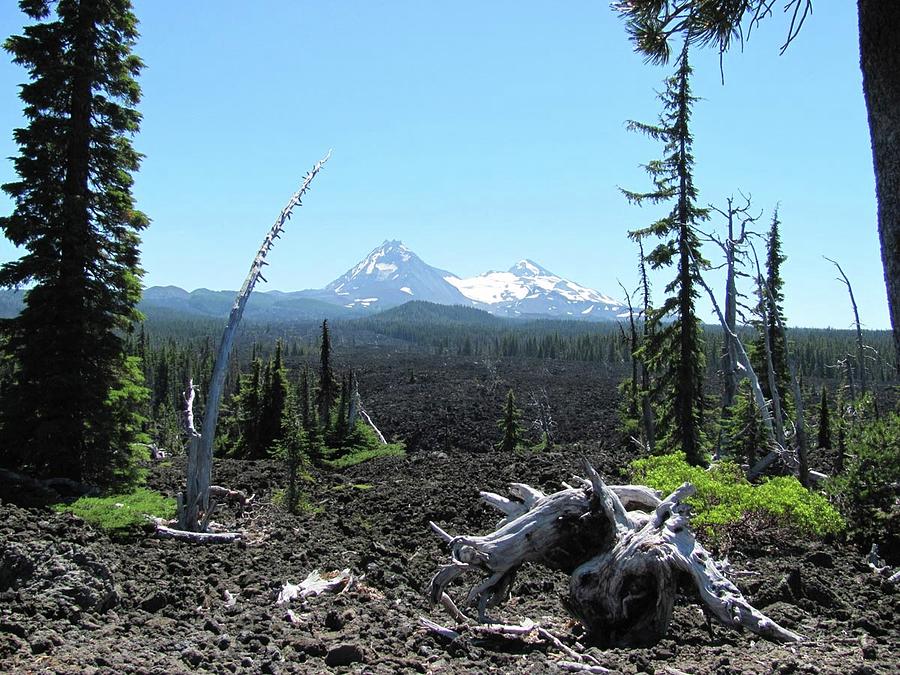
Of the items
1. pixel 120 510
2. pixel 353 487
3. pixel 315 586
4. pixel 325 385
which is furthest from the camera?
pixel 325 385

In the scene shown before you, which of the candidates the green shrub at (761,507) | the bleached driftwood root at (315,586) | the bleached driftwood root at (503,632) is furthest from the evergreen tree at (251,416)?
the bleached driftwood root at (503,632)

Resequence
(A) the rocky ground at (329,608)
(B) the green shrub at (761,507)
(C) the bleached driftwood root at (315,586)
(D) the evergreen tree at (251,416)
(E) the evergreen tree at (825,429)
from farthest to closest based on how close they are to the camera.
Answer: (D) the evergreen tree at (251,416), (E) the evergreen tree at (825,429), (B) the green shrub at (761,507), (C) the bleached driftwood root at (315,586), (A) the rocky ground at (329,608)

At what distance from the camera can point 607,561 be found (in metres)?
5.57

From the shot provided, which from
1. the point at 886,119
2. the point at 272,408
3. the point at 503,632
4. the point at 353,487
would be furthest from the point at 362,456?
the point at 886,119

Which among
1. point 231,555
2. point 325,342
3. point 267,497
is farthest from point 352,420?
point 231,555

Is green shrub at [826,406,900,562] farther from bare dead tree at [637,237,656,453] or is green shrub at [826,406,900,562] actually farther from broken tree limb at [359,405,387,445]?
broken tree limb at [359,405,387,445]

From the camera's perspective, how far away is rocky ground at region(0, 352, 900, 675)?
4566 millimetres

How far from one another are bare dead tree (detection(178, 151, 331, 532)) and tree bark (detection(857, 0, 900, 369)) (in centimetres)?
836

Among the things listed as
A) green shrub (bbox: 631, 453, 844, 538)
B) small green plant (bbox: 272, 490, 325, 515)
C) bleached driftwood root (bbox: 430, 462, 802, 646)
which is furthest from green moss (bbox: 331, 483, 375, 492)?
bleached driftwood root (bbox: 430, 462, 802, 646)

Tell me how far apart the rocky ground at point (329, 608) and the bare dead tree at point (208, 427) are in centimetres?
72

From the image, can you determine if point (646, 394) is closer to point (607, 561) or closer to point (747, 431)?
point (747, 431)

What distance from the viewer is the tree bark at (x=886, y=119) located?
4.09m

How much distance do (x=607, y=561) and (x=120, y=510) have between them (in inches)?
303

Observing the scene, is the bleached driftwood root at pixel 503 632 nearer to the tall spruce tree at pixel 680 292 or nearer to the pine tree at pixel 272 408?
the tall spruce tree at pixel 680 292
